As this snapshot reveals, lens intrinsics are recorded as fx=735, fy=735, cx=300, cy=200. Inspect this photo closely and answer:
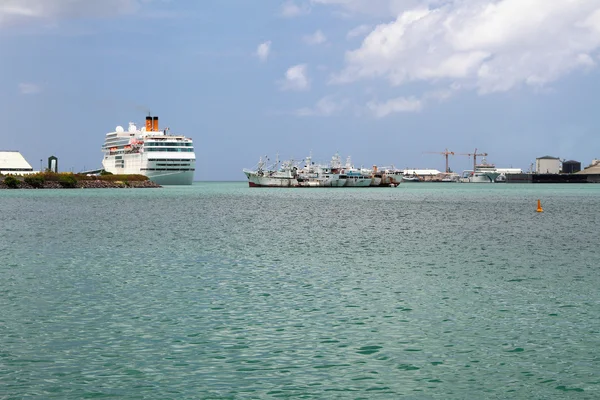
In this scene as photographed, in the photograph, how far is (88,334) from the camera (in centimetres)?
1948

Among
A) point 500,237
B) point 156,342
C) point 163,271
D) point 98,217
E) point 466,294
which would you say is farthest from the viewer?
point 98,217

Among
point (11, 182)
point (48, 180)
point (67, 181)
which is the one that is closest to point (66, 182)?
point (67, 181)

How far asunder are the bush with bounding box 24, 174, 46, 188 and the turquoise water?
147666mm

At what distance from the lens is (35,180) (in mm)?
184000

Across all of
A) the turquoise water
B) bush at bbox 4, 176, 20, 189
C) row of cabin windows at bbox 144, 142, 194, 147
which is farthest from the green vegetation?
the turquoise water

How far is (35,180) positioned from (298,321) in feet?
577

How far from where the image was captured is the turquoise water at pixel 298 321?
1534cm

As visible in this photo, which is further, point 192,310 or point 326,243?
point 326,243

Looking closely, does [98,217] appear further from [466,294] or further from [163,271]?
[466,294]

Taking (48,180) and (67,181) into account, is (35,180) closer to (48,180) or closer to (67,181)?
(48,180)

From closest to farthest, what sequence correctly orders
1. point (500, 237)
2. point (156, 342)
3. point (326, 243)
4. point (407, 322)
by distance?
point (156, 342)
point (407, 322)
point (326, 243)
point (500, 237)

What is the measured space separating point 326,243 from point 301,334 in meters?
27.4

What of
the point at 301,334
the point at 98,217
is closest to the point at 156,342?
the point at 301,334

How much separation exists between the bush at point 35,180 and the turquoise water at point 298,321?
5814 inches
